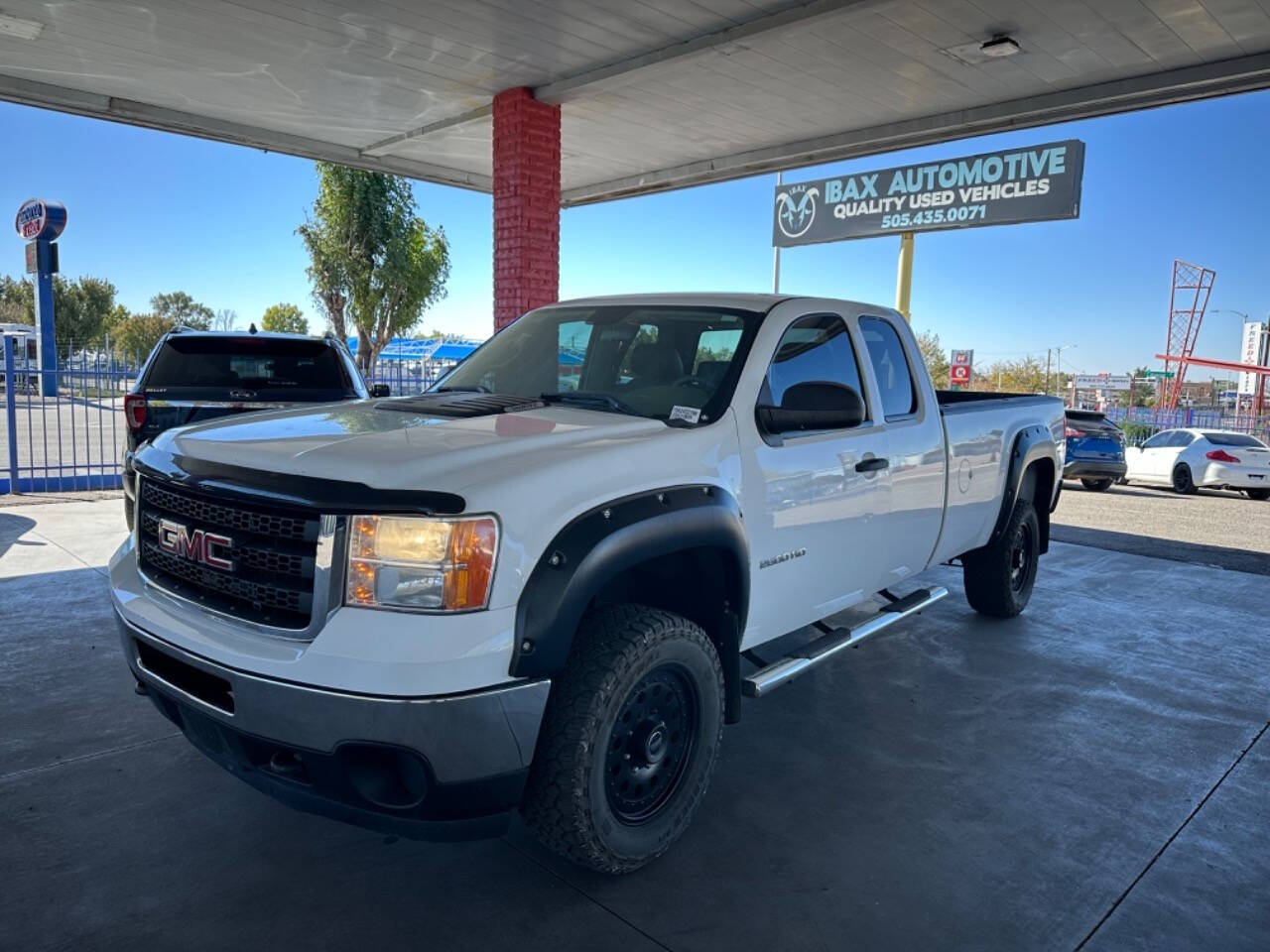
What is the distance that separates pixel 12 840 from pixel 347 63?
8.61 m

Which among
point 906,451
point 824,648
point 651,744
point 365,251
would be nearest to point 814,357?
point 906,451

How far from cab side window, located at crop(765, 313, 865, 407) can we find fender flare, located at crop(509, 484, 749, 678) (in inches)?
29.0

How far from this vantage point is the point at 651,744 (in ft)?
9.66

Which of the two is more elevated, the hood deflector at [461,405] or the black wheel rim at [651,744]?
the hood deflector at [461,405]

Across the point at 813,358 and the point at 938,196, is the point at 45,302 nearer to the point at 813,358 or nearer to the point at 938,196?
the point at 938,196

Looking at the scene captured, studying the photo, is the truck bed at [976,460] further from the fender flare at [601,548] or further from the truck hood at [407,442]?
the truck hood at [407,442]

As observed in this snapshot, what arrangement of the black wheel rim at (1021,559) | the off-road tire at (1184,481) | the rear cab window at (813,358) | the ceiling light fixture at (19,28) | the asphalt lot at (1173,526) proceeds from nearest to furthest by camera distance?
1. the rear cab window at (813,358)
2. the black wheel rim at (1021,559)
3. the ceiling light fixture at (19,28)
4. the asphalt lot at (1173,526)
5. the off-road tire at (1184,481)

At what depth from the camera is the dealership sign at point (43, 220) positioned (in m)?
30.8

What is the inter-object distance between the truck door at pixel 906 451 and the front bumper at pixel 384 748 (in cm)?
235

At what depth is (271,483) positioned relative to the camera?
2531mm

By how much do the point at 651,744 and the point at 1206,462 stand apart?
18.1 metres

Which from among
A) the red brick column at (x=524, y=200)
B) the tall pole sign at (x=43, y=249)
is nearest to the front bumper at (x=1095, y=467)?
the red brick column at (x=524, y=200)

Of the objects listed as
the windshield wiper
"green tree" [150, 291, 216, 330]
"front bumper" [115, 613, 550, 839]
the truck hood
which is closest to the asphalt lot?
the windshield wiper

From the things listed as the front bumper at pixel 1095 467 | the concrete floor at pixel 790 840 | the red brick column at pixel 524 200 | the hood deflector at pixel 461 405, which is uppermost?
the red brick column at pixel 524 200
